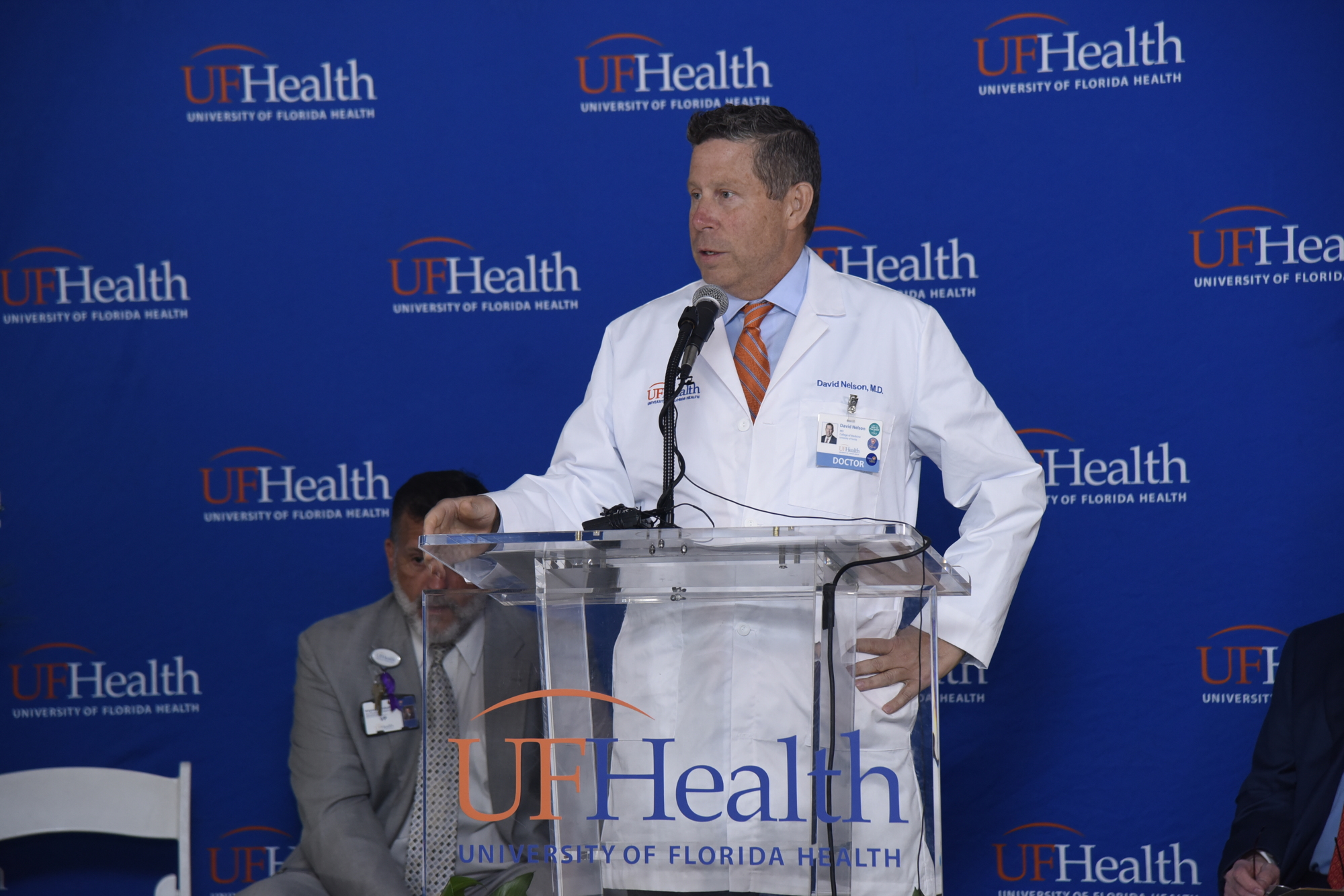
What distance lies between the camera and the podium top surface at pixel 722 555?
1.21 m

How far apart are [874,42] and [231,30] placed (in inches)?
63.0

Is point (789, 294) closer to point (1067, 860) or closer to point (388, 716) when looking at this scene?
point (388, 716)

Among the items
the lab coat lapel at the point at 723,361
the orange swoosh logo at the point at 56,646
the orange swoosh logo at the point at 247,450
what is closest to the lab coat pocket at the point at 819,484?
the lab coat lapel at the point at 723,361

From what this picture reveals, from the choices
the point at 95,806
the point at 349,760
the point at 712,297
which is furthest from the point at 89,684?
the point at 712,297

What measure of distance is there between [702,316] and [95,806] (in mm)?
2031

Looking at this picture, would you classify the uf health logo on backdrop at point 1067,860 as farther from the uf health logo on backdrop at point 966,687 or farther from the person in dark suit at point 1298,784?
the person in dark suit at point 1298,784

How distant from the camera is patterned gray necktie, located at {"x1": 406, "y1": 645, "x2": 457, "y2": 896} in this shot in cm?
129

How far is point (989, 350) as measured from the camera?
2.82 metres

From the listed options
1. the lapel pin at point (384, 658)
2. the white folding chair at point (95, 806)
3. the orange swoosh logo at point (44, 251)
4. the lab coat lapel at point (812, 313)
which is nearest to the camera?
the lab coat lapel at point (812, 313)

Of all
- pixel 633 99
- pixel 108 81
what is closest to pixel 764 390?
pixel 633 99

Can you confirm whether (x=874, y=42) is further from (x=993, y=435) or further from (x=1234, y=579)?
(x=1234, y=579)

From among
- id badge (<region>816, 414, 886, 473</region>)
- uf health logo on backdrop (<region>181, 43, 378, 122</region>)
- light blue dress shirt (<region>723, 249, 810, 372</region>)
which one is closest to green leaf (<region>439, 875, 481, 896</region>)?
id badge (<region>816, 414, 886, 473</region>)

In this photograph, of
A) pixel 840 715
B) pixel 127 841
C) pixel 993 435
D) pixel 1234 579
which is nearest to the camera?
pixel 840 715

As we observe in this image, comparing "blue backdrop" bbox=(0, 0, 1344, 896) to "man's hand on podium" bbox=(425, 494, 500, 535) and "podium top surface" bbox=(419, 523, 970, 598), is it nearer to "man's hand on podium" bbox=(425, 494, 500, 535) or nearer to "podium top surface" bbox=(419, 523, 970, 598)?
"man's hand on podium" bbox=(425, 494, 500, 535)
